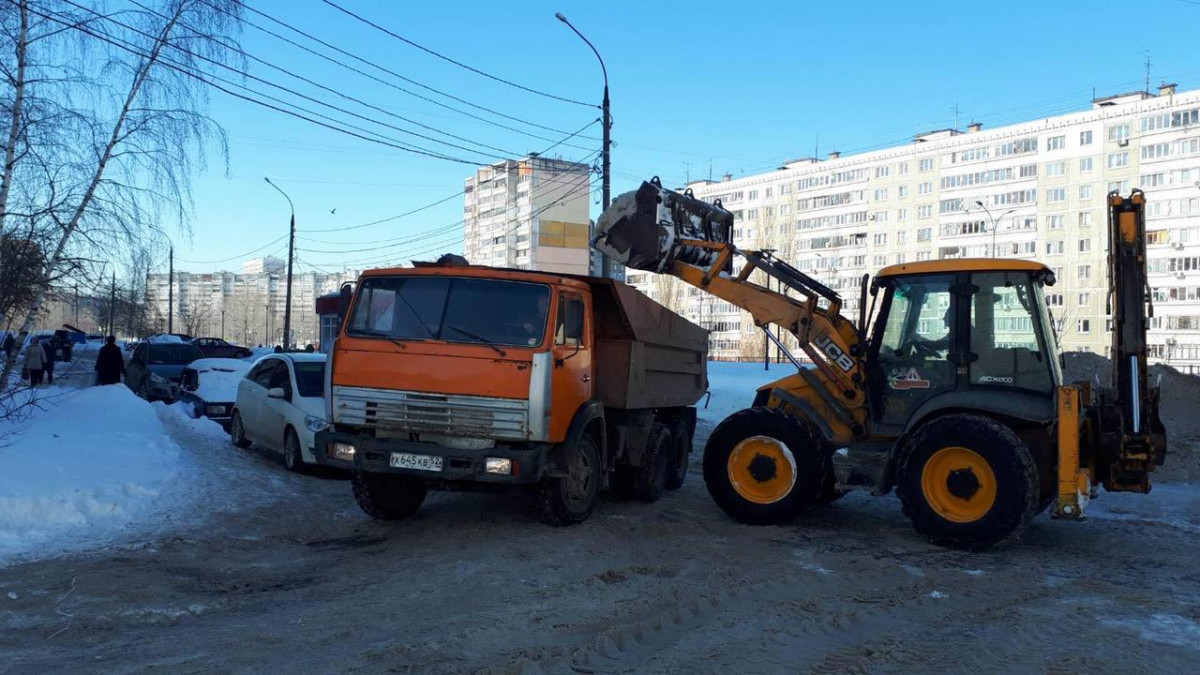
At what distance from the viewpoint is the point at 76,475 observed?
30.0ft

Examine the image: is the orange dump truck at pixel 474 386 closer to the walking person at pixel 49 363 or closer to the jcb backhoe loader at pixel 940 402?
the jcb backhoe loader at pixel 940 402

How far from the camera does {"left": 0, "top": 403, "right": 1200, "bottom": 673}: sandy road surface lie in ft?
17.1

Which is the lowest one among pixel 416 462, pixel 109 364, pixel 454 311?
pixel 416 462

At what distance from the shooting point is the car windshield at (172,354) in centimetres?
2442

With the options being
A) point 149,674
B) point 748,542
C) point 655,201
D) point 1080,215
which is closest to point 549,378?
point 748,542

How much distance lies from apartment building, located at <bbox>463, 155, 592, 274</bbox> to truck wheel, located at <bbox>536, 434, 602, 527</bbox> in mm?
34492

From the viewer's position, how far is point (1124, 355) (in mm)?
8305

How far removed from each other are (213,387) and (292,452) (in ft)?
20.5

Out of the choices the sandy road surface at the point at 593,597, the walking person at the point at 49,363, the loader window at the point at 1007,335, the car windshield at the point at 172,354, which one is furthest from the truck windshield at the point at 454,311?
the walking person at the point at 49,363

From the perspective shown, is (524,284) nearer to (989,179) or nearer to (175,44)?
(175,44)

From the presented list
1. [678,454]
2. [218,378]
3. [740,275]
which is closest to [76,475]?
[678,454]

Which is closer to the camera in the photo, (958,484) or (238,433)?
(958,484)

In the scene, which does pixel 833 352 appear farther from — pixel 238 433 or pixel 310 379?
pixel 238 433

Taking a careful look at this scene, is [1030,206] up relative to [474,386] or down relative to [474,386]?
up
